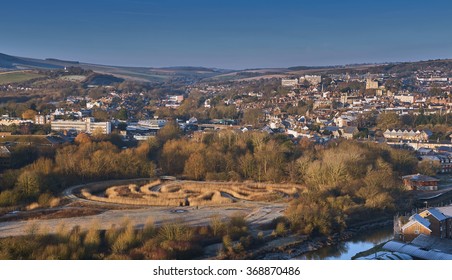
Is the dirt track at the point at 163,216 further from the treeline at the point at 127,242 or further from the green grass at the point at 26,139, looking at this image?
the green grass at the point at 26,139

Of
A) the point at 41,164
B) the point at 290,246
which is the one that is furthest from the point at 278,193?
the point at 41,164

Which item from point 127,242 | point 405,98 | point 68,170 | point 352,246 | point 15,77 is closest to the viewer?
point 127,242

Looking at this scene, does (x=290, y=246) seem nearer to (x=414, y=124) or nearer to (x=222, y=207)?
(x=222, y=207)

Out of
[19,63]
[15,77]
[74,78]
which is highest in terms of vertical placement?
[19,63]

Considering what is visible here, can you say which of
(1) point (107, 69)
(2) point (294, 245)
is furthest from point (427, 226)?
(1) point (107, 69)

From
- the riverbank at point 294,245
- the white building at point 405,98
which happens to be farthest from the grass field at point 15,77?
the riverbank at point 294,245

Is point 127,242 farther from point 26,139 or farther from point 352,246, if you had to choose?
point 26,139
